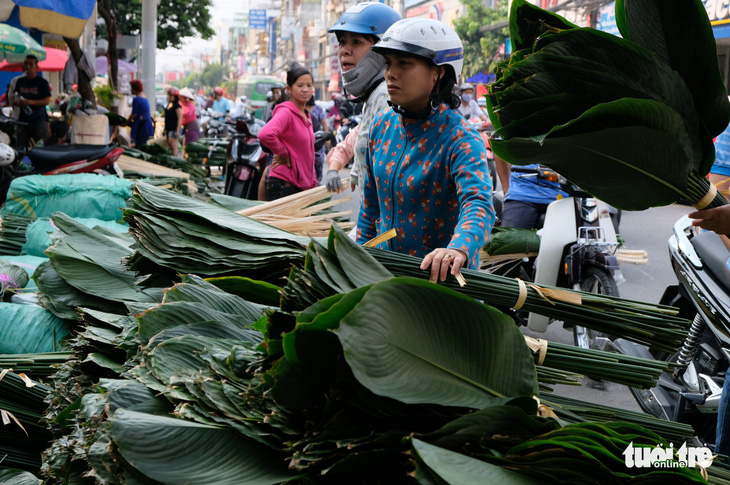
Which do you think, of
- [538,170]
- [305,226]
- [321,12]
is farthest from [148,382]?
[321,12]

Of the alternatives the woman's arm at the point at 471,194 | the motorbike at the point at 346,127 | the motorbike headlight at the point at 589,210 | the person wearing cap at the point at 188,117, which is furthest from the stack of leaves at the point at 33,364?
the person wearing cap at the point at 188,117

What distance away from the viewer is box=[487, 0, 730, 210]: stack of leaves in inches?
46.3

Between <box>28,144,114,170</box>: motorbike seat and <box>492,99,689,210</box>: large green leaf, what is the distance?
6344 mm

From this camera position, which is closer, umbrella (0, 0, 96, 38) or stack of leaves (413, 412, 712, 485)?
stack of leaves (413, 412, 712, 485)

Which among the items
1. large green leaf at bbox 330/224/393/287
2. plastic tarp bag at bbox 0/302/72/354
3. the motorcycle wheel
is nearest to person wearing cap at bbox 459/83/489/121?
the motorcycle wheel

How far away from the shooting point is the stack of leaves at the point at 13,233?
4.55 meters

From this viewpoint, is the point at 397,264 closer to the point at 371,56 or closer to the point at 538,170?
the point at 371,56

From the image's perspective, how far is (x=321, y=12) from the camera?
94.6 m

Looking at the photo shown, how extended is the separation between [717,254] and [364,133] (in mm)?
1624

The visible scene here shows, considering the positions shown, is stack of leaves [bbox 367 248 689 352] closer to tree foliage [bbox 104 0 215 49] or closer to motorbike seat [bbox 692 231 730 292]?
motorbike seat [bbox 692 231 730 292]

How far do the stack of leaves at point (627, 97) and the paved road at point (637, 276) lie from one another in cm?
323

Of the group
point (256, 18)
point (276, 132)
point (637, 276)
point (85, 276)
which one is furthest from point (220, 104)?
point (256, 18)

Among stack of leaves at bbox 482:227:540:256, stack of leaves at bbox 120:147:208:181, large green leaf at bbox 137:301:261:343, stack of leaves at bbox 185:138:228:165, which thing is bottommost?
stack of leaves at bbox 185:138:228:165

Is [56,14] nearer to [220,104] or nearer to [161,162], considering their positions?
[161,162]
